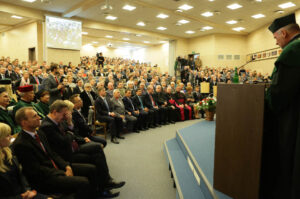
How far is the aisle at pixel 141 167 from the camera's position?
2617mm

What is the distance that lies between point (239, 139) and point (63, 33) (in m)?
11.7

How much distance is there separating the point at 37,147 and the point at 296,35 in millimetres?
2337

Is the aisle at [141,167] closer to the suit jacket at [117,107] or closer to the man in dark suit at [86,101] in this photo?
the suit jacket at [117,107]

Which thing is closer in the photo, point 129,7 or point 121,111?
point 121,111

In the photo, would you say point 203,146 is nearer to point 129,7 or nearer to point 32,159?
point 32,159

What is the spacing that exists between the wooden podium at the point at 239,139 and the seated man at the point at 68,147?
1.35 m

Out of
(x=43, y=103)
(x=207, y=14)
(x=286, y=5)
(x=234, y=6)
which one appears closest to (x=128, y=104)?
(x=43, y=103)

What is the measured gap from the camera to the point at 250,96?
5.24ft

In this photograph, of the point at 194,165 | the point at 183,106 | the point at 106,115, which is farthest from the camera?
the point at 183,106

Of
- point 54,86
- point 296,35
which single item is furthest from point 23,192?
point 54,86

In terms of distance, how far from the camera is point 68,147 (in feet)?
8.23

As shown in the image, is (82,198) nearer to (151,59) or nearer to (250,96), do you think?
(250,96)

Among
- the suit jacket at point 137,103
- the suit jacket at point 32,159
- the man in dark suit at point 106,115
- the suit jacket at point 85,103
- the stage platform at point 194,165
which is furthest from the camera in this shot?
the suit jacket at point 137,103

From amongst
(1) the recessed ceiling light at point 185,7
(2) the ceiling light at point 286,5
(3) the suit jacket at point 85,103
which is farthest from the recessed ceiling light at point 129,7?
(2) the ceiling light at point 286,5
